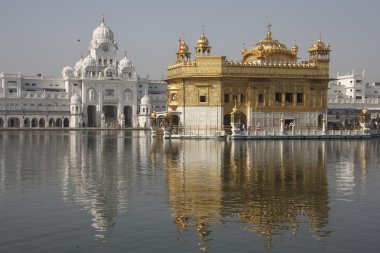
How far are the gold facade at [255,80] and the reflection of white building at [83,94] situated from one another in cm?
4013

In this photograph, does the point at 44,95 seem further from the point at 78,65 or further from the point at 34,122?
the point at 78,65

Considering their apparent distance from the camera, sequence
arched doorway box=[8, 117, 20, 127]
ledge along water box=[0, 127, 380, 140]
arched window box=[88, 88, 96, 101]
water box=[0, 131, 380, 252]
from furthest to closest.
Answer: arched window box=[88, 88, 96, 101]
arched doorway box=[8, 117, 20, 127]
ledge along water box=[0, 127, 380, 140]
water box=[0, 131, 380, 252]

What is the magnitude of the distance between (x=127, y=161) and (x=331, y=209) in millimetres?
13583

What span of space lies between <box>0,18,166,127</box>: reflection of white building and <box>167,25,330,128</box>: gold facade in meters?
40.1

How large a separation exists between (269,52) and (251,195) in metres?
42.7

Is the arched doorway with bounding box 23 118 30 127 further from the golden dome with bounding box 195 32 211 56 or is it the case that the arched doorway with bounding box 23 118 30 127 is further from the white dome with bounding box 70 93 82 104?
the golden dome with bounding box 195 32 211 56

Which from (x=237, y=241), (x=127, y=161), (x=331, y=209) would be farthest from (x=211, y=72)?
(x=237, y=241)

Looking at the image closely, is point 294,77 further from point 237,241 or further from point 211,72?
point 237,241

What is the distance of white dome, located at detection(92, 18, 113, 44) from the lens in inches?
4085

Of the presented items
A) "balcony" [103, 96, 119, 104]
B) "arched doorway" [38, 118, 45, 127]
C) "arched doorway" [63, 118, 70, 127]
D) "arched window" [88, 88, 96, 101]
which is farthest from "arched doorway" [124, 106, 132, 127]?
"arched doorway" [38, 118, 45, 127]

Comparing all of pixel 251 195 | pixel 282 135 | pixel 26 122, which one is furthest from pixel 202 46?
pixel 26 122

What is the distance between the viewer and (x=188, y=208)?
1395 cm

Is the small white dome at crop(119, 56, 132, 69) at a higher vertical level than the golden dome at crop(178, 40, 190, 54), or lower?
higher

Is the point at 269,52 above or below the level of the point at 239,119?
above
